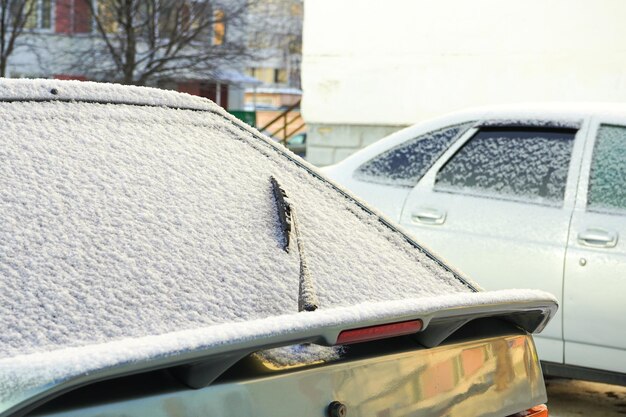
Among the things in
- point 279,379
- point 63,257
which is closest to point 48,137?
point 63,257

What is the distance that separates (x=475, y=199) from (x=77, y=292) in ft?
13.3

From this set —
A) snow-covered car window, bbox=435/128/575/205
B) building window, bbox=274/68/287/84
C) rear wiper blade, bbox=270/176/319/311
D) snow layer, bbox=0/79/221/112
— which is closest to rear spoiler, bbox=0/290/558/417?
rear wiper blade, bbox=270/176/319/311

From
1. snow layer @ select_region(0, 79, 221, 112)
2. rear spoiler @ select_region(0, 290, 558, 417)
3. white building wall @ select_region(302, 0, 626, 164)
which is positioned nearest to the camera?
rear spoiler @ select_region(0, 290, 558, 417)

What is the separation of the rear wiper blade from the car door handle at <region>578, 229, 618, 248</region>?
3.09 m

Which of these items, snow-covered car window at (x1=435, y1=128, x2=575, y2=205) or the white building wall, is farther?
the white building wall

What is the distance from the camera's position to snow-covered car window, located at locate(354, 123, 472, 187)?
6168mm

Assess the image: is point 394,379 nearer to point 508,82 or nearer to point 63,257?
point 63,257

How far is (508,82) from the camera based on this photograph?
13266 millimetres

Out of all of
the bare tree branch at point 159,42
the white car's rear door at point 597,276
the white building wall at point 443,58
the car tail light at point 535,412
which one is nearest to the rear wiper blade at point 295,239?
the car tail light at point 535,412

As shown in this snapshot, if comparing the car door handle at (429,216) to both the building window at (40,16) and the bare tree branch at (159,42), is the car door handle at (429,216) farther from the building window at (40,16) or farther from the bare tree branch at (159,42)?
the building window at (40,16)

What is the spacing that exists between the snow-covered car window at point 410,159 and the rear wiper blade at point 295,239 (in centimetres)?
354

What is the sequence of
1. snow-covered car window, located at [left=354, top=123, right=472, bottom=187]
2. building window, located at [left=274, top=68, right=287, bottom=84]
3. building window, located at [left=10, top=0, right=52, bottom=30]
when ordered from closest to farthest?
snow-covered car window, located at [left=354, top=123, right=472, bottom=187] → building window, located at [left=10, top=0, right=52, bottom=30] → building window, located at [left=274, top=68, right=287, bottom=84]

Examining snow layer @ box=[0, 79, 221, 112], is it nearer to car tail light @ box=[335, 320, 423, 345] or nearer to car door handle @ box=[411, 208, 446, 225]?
car tail light @ box=[335, 320, 423, 345]

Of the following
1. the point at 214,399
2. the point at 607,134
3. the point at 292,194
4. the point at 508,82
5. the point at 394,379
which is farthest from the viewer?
the point at 508,82
